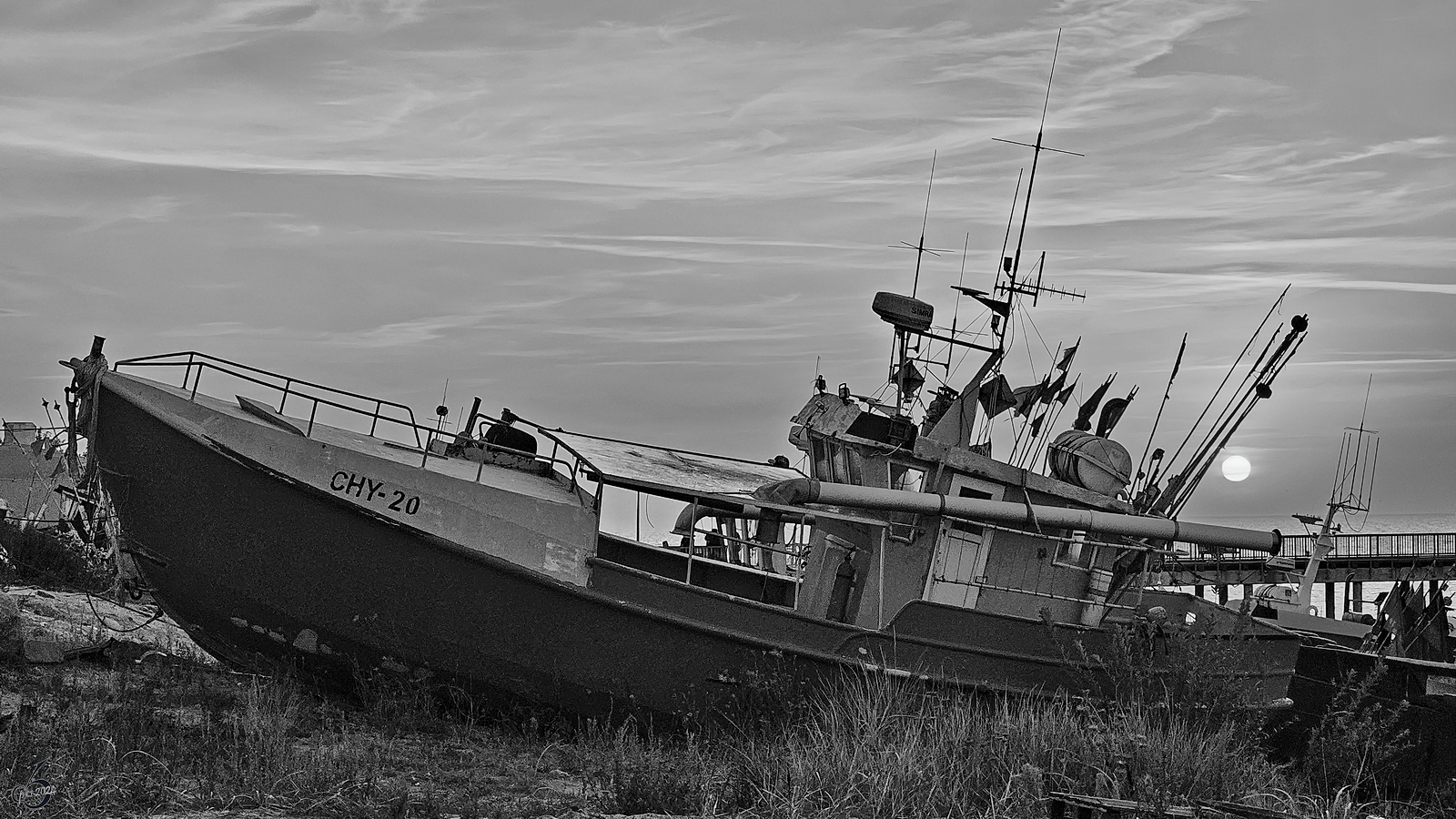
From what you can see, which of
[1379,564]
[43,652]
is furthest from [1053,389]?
[1379,564]

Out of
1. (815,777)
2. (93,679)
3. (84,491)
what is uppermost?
(84,491)

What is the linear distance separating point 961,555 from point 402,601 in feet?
19.2

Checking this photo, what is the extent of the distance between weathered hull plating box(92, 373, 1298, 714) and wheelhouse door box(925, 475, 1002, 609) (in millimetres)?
1083

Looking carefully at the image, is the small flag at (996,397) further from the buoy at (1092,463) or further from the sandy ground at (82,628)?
the sandy ground at (82,628)

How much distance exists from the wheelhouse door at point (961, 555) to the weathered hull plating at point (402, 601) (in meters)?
1.08

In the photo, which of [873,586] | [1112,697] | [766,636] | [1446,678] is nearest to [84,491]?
[766,636]

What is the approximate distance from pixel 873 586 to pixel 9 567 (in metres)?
13.3

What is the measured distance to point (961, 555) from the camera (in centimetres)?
1409

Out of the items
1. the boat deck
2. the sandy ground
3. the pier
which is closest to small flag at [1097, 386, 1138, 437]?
the boat deck

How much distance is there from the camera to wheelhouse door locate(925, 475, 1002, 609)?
13859 mm

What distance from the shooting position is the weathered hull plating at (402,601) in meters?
12.0

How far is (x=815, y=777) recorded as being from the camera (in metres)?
8.28

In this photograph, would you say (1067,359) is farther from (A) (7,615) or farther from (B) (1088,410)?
(A) (7,615)

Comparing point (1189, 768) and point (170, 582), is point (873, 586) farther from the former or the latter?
point (170, 582)
